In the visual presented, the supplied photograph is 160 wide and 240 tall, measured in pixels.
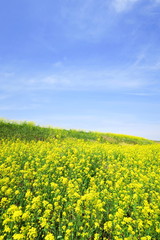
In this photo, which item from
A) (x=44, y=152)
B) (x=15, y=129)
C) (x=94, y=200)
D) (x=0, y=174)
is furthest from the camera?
(x=15, y=129)

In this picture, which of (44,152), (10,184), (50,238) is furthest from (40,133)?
(50,238)

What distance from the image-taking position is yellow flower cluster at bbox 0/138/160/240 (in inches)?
180

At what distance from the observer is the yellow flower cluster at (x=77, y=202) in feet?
15.0

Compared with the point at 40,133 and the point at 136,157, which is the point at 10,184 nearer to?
the point at 136,157

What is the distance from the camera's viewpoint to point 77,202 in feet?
16.7

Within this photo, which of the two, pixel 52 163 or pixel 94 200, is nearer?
pixel 94 200

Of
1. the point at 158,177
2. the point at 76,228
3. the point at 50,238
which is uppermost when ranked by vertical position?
the point at 158,177

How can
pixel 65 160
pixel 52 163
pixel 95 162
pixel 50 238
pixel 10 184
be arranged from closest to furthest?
pixel 50 238, pixel 10 184, pixel 52 163, pixel 65 160, pixel 95 162

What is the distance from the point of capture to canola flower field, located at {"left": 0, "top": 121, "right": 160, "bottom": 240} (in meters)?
4.57

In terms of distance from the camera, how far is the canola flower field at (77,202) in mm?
4574

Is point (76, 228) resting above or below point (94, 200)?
below

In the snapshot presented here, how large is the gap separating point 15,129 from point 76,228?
1901 centimetres

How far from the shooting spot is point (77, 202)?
16.7 feet

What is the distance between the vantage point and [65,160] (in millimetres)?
10156
